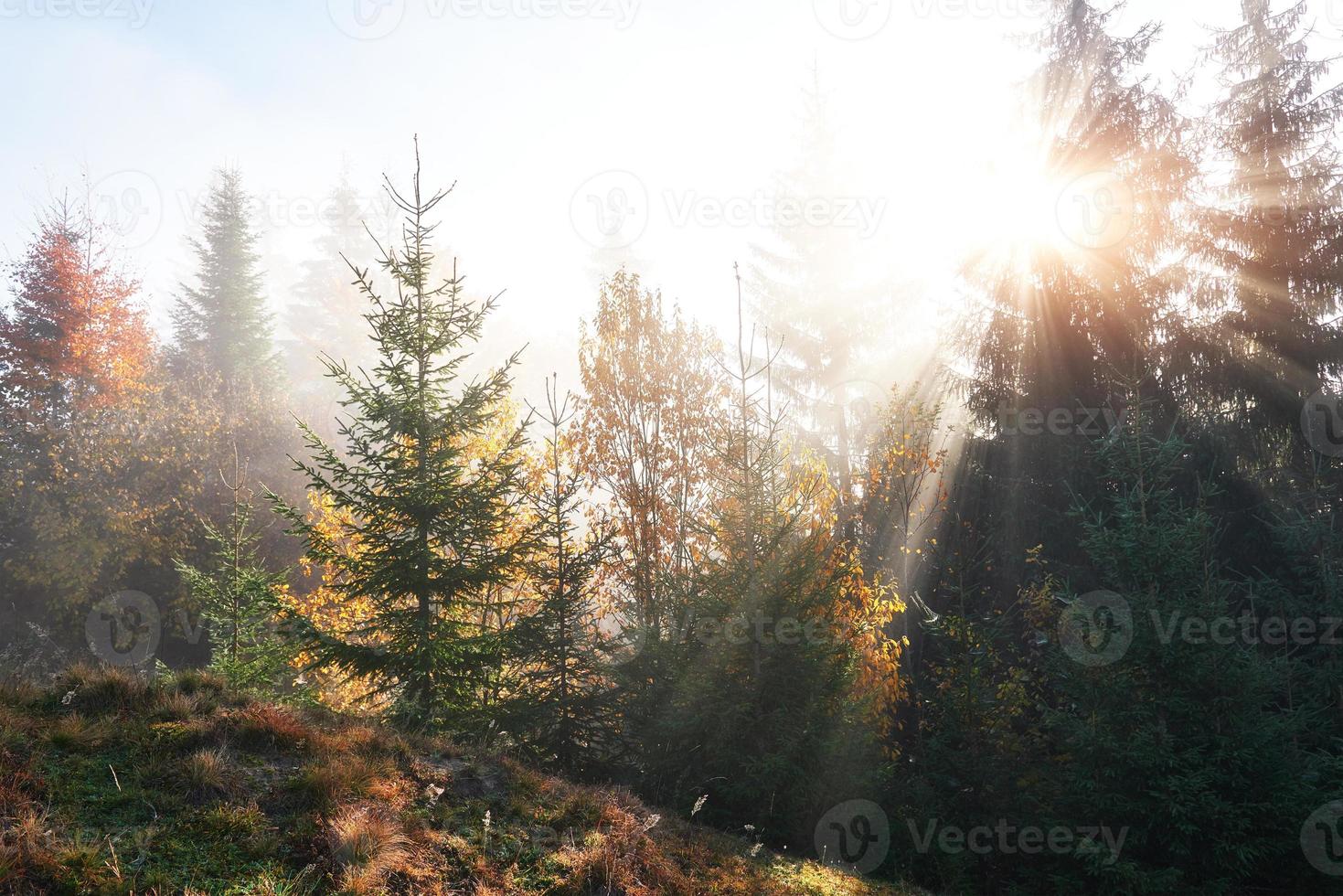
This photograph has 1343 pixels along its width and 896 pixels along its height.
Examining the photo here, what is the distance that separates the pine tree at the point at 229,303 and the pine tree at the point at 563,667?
33564 mm

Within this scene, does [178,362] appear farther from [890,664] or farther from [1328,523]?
[1328,523]

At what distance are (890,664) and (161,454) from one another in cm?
2489

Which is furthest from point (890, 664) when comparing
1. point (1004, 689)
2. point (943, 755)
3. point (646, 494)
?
point (646, 494)

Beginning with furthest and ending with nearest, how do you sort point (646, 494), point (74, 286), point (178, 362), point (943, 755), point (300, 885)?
1. point (178, 362)
2. point (74, 286)
3. point (646, 494)
4. point (943, 755)
5. point (300, 885)

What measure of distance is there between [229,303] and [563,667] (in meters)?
38.4

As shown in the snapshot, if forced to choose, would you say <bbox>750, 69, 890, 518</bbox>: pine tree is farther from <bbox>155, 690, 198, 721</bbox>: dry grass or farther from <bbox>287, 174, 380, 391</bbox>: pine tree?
<bbox>287, 174, 380, 391</bbox>: pine tree

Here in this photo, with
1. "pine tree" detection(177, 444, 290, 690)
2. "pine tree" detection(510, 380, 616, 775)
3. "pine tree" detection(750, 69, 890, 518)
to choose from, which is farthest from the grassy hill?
"pine tree" detection(750, 69, 890, 518)

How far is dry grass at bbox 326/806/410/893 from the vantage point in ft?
15.9

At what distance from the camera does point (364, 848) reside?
5.10 metres

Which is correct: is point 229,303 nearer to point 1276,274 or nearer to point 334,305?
point 334,305

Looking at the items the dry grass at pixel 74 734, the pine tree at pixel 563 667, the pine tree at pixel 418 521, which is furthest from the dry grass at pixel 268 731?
the pine tree at pixel 563 667

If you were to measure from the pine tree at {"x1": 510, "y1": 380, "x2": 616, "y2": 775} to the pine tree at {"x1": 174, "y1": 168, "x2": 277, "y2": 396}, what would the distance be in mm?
33564

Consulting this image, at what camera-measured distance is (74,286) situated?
26.4 m

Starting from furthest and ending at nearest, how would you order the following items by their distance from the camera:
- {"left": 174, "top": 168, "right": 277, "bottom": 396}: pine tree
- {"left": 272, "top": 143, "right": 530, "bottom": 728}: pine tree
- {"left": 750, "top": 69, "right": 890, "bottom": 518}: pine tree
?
{"left": 174, "top": 168, "right": 277, "bottom": 396}: pine tree
{"left": 750, "top": 69, "right": 890, "bottom": 518}: pine tree
{"left": 272, "top": 143, "right": 530, "bottom": 728}: pine tree
